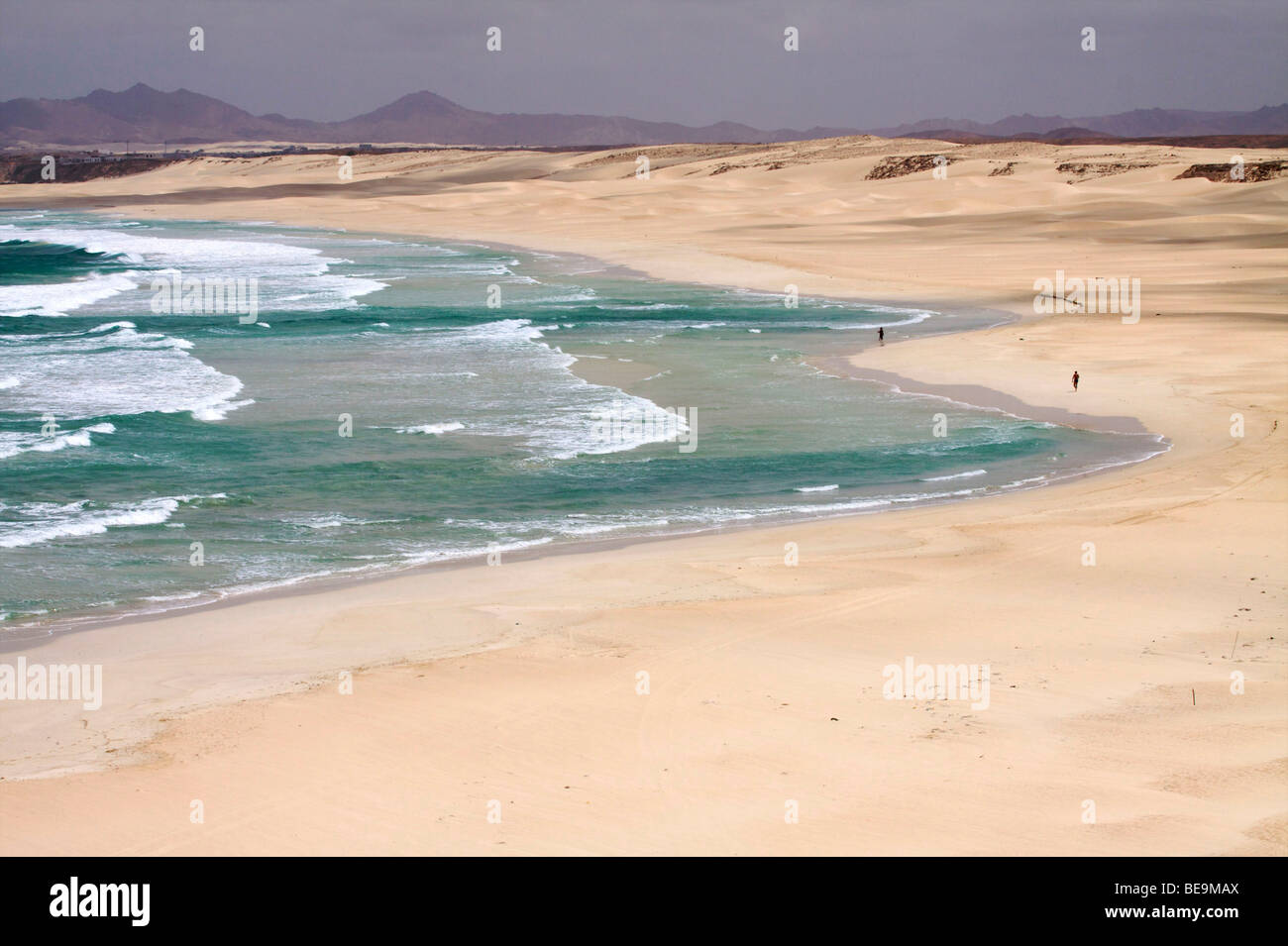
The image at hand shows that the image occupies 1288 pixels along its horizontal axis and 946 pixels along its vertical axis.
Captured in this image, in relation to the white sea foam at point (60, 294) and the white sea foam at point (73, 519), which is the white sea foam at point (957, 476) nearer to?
the white sea foam at point (73, 519)

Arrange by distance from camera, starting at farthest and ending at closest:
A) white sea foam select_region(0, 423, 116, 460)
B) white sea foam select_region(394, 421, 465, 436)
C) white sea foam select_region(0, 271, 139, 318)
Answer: white sea foam select_region(0, 271, 139, 318) → white sea foam select_region(394, 421, 465, 436) → white sea foam select_region(0, 423, 116, 460)

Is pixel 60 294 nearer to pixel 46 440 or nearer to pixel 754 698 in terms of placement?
pixel 46 440

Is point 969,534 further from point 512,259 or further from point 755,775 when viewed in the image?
point 512,259

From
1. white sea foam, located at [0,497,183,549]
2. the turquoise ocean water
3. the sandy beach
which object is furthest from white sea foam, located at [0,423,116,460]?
the sandy beach

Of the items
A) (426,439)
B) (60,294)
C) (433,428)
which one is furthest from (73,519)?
(60,294)

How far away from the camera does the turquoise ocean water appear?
15.0 meters

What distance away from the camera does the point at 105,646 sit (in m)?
11.5

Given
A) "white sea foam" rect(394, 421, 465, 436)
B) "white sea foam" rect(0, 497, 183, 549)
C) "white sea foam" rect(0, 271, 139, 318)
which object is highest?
"white sea foam" rect(0, 271, 139, 318)

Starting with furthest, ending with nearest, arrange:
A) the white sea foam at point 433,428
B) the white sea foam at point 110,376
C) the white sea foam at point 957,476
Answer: the white sea foam at point 110,376
the white sea foam at point 433,428
the white sea foam at point 957,476

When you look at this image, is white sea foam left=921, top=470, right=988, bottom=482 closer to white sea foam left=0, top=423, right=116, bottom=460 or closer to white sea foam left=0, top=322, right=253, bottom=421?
white sea foam left=0, top=322, right=253, bottom=421

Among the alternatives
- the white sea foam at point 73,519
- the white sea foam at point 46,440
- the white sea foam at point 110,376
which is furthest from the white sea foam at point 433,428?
the white sea foam at point 73,519

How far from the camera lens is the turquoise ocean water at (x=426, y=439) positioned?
15.0 m

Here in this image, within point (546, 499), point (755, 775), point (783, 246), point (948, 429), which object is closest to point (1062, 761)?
point (755, 775)

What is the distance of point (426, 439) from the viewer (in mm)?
20594
